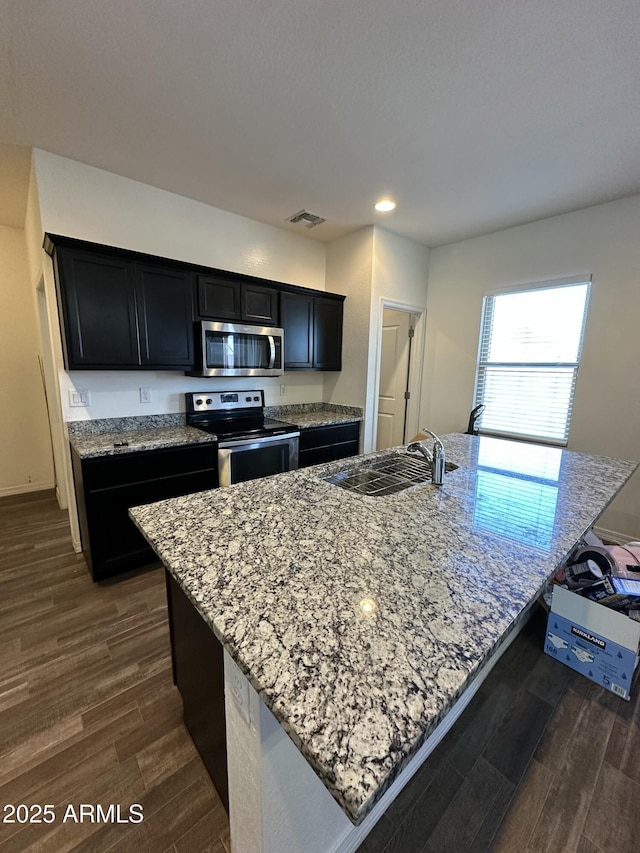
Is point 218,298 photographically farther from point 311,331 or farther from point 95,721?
point 95,721

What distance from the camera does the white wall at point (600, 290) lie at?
281 centimetres

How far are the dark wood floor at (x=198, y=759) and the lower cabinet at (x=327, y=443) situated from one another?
70.8 inches

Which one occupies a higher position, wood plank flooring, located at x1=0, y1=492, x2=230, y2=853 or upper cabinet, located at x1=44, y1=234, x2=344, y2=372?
upper cabinet, located at x1=44, y1=234, x2=344, y2=372

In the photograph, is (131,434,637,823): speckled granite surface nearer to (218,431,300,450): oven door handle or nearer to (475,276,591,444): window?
(218,431,300,450): oven door handle

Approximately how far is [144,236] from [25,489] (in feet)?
9.89

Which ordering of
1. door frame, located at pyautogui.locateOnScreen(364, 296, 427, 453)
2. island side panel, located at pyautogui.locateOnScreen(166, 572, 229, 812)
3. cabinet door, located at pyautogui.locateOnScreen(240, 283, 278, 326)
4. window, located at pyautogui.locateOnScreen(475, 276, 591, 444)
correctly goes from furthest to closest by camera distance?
door frame, located at pyautogui.locateOnScreen(364, 296, 427, 453), window, located at pyautogui.locateOnScreen(475, 276, 591, 444), cabinet door, located at pyautogui.locateOnScreen(240, 283, 278, 326), island side panel, located at pyautogui.locateOnScreen(166, 572, 229, 812)

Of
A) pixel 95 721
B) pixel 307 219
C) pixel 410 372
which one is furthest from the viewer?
pixel 410 372

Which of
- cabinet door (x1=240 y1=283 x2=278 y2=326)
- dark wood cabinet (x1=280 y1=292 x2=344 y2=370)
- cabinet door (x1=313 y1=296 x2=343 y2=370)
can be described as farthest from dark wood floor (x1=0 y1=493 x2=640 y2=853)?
cabinet door (x1=313 y1=296 x2=343 y2=370)

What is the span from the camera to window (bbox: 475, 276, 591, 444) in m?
3.16

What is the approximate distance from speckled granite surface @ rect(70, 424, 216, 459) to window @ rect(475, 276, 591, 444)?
113 inches

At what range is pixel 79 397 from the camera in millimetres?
2566

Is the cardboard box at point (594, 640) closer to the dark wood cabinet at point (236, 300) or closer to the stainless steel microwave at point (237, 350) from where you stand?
the stainless steel microwave at point (237, 350)

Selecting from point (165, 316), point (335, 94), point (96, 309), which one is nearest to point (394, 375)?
point (165, 316)

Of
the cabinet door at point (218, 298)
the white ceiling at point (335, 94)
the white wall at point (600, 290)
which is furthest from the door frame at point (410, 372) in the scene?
the cabinet door at point (218, 298)
